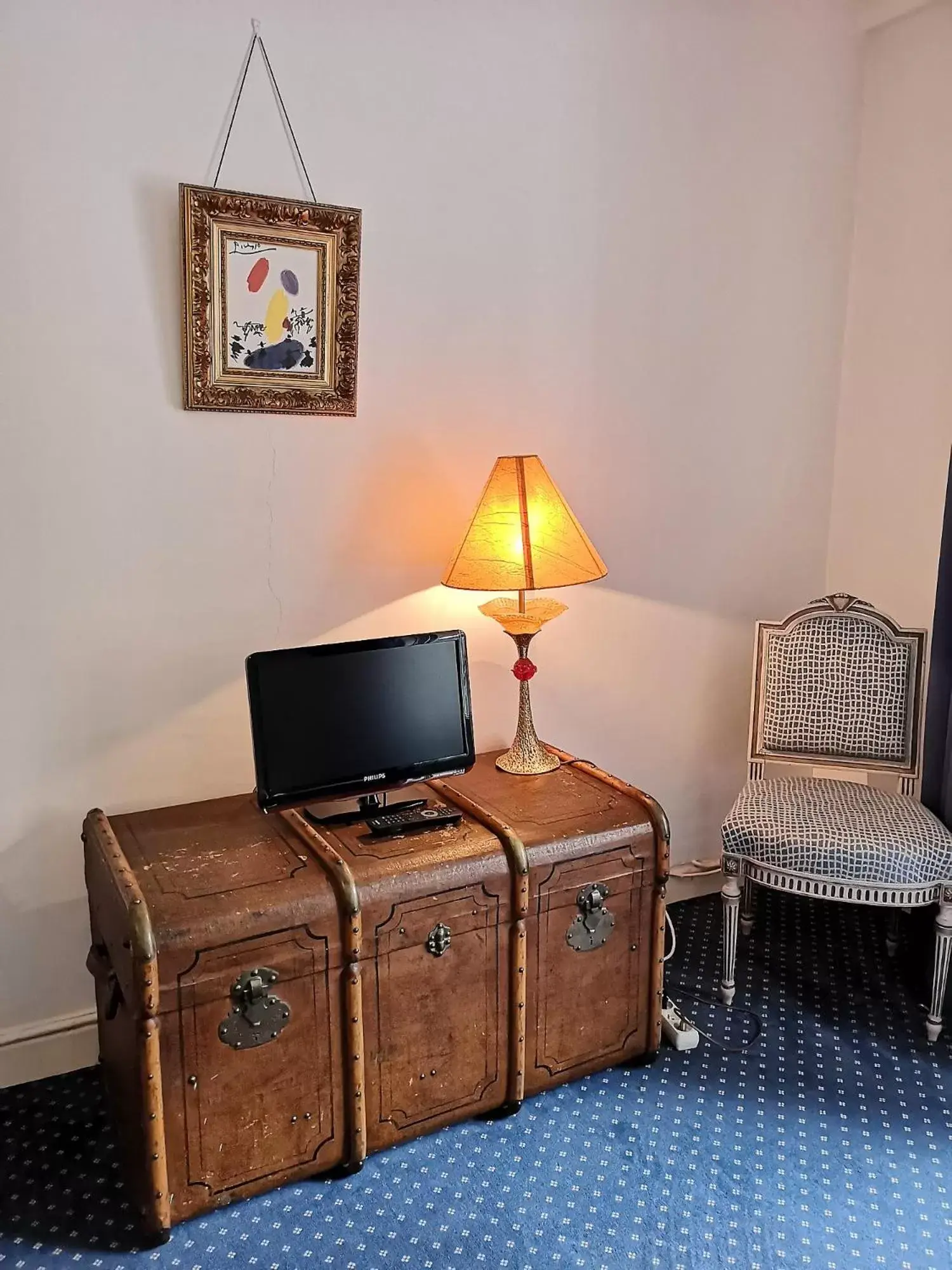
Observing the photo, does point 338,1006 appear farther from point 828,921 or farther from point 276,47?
point 276,47

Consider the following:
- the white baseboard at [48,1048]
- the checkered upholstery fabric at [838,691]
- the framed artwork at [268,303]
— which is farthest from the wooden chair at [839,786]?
the white baseboard at [48,1048]

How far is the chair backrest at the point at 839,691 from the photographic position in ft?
9.21

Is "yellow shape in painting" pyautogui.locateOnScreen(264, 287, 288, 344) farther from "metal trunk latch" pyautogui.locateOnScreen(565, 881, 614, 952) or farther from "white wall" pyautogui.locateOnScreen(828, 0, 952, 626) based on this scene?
"white wall" pyautogui.locateOnScreen(828, 0, 952, 626)

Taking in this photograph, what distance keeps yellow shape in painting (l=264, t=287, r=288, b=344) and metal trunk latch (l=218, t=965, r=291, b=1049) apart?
1.35 metres

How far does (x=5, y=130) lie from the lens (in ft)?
6.44

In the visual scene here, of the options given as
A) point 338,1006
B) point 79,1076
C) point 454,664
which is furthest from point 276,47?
point 79,1076

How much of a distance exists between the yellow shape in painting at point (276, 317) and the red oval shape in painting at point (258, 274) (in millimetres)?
39

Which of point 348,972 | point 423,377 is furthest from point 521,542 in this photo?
point 348,972

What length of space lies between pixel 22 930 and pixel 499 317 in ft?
6.03

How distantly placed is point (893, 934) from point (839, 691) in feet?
2.28

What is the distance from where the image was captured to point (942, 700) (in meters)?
2.80

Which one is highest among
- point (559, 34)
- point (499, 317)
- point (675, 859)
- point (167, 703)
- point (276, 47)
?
point (559, 34)

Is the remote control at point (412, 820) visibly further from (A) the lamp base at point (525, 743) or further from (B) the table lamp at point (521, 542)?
(B) the table lamp at point (521, 542)

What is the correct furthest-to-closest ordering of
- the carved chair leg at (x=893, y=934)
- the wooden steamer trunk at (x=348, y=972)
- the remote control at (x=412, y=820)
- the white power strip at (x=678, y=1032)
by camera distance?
1. the carved chair leg at (x=893, y=934)
2. the white power strip at (x=678, y=1032)
3. the remote control at (x=412, y=820)
4. the wooden steamer trunk at (x=348, y=972)
